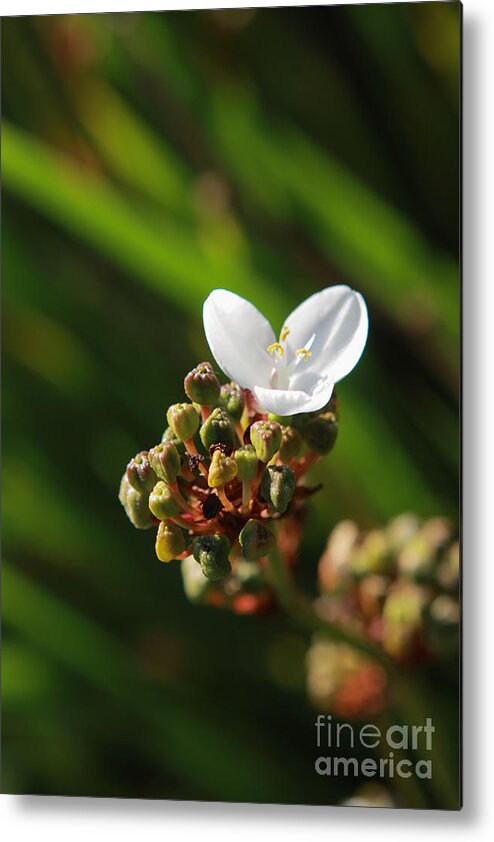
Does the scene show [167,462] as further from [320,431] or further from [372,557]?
[372,557]

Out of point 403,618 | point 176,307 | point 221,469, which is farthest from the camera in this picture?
point 176,307

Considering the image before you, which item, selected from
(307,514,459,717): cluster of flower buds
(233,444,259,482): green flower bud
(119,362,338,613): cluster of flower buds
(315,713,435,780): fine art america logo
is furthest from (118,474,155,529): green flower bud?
(315,713,435,780): fine art america logo

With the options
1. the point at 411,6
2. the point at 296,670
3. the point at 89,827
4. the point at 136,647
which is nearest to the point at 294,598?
the point at 296,670

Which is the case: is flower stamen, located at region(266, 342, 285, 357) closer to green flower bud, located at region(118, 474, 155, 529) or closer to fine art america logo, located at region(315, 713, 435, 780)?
green flower bud, located at region(118, 474, 155, 529)

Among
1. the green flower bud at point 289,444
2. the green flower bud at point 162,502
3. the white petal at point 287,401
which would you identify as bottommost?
the green flower bud at point 162,502

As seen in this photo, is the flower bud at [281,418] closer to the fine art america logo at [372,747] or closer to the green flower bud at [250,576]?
the green flower bud at [250,576]

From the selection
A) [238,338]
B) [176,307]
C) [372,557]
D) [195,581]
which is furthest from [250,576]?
[176,307]

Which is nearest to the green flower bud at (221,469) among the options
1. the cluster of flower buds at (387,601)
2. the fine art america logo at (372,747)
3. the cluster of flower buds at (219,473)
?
the cluster of flower buds at (219,473)
